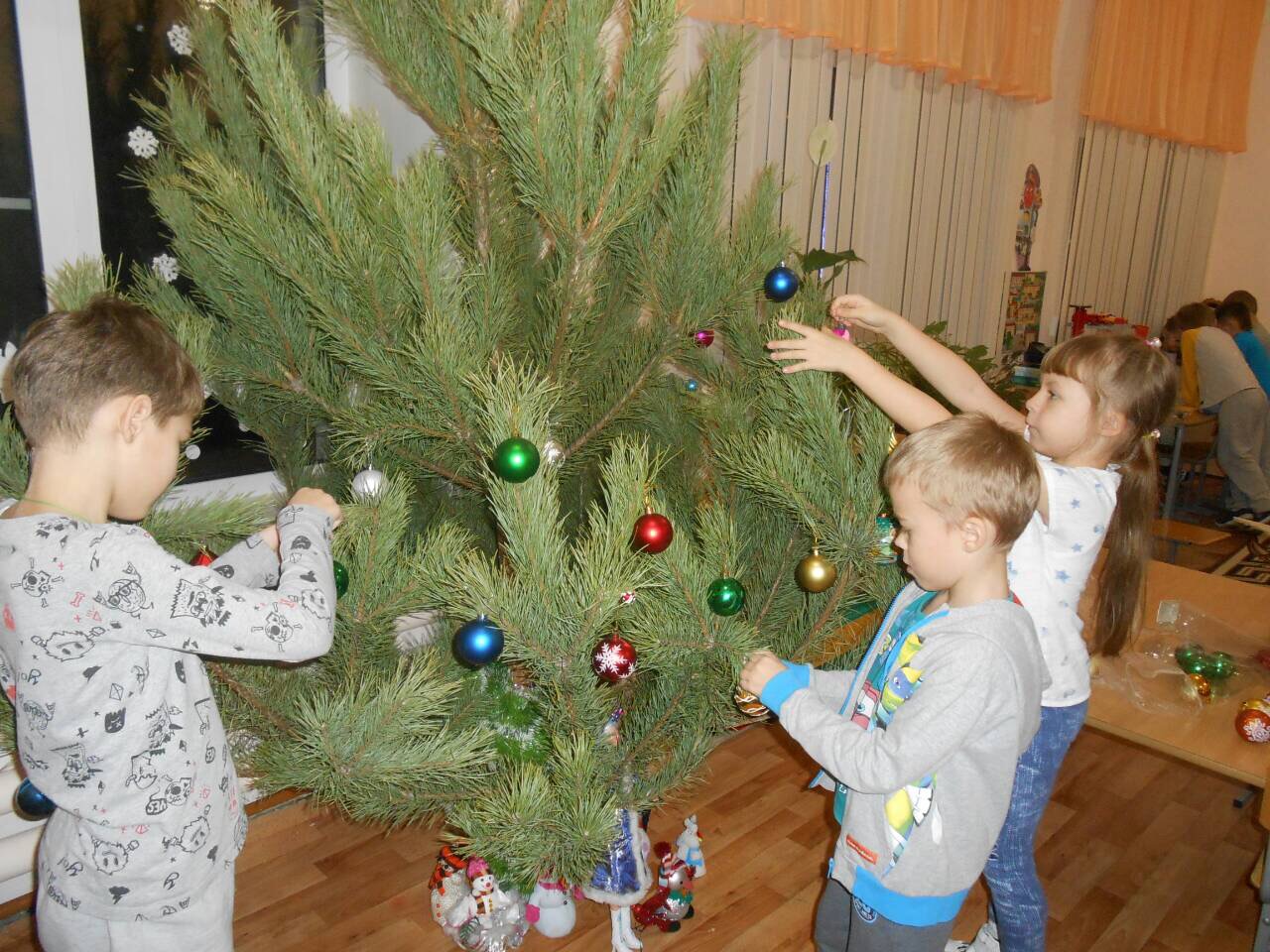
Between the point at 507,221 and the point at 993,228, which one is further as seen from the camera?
the point at 993,228

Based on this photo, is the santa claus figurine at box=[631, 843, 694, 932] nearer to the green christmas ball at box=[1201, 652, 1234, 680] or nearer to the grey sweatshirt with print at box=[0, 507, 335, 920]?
the grey sweatshirt with print at box=[0, 507, 335, 920]

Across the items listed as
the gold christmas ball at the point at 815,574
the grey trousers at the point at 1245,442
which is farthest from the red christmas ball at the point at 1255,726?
the grey trousers at the point at 1245,442

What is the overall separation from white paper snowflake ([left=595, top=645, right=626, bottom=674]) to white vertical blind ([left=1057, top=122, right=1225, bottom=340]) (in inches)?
177

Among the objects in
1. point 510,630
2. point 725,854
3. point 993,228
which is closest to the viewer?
point 510,630

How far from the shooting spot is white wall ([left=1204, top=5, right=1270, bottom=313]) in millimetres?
5594

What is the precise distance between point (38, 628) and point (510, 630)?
438 millimetres

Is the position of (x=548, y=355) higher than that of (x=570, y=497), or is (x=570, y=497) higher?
(x=548, y=355)

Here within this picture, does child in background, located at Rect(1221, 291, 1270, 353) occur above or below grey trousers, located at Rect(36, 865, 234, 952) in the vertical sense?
above

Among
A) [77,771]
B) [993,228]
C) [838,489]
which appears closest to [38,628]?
[77,771]

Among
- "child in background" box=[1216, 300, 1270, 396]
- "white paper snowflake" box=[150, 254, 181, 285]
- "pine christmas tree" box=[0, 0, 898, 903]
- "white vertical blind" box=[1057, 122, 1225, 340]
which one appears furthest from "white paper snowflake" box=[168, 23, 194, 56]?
"child in background" box=[1216, 300, 1270, 396]

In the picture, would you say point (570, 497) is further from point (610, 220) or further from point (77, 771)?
point (77, 771)

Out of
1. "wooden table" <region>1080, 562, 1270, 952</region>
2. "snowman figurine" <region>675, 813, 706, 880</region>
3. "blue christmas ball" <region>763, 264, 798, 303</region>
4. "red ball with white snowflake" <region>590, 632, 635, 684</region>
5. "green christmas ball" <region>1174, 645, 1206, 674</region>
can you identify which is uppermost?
"blue christmas ball" <region>763, 264, 798, 303</region>

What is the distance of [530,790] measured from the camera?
2.42 feet

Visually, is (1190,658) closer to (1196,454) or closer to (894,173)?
(894,173)
